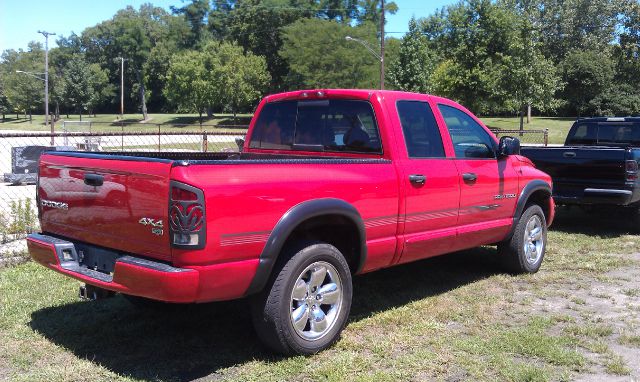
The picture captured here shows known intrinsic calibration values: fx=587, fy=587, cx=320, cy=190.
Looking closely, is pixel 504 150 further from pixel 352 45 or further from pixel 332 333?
pixel 352 45

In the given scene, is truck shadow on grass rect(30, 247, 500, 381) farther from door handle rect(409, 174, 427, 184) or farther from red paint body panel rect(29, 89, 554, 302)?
door handle rect(409, 174, 427, 184)

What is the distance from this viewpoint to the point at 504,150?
5887 millimetres

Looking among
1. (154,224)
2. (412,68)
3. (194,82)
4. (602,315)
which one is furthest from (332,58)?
(154,224)

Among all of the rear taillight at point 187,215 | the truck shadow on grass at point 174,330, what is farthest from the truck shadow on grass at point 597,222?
the rear taillight at point 187,215

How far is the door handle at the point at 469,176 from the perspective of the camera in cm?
544

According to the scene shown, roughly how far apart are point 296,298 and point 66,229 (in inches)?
68.4

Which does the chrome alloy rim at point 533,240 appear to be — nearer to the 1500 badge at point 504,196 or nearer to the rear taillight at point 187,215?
the 1500 badge at point 504,196

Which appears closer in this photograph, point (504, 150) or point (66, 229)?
point (66, 229)

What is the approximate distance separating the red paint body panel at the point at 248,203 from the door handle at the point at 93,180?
3 centimetres

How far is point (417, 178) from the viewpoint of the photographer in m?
4.88

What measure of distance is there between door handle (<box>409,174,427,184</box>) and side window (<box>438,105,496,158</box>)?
0.71 metres

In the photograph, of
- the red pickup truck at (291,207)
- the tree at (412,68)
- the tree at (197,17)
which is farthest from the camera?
the tree at (197,17)

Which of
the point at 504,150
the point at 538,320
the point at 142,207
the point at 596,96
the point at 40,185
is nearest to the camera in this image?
the point at 142,207

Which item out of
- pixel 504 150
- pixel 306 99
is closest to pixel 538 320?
pixel 504 150
